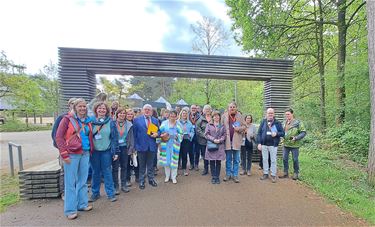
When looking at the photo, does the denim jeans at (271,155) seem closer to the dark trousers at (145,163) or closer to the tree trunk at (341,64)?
the dark trousers at (145,163)

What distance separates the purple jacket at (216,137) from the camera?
17.4 ft

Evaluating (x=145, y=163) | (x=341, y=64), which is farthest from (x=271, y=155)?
(x=341, y=64)

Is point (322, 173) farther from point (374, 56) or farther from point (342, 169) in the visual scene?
point (374, 56)

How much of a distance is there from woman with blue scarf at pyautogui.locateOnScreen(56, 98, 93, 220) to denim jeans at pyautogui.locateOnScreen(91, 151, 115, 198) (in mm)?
310

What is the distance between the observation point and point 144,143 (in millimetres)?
4910

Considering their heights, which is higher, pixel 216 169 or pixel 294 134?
pixel 294 134

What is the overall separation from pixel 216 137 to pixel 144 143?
5.28 ft

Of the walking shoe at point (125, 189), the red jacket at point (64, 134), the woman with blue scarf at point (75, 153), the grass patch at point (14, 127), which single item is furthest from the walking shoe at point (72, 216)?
the grass patch at point (14, 127)

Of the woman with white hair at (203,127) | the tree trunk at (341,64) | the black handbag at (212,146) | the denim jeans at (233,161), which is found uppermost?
the tree trunk at (341,64)

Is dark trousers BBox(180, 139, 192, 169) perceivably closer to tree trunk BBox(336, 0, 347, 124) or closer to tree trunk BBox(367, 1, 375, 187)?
tree trunk BBox(367, 1, 375, 187)

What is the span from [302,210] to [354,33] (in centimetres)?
1143

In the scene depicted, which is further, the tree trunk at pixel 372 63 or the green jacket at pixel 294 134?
the green jacket at pixel 294 134

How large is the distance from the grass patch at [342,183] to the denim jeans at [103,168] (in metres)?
4.04

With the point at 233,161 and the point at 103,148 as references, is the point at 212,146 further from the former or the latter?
the point at 103,148
